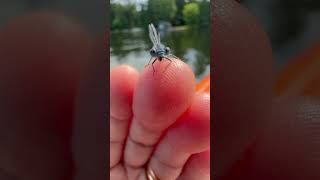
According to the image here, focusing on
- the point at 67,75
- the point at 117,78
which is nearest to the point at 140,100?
the point at 117,78

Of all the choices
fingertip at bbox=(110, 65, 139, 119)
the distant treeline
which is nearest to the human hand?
fingertip at bbox=(110, 65, 139, 119)

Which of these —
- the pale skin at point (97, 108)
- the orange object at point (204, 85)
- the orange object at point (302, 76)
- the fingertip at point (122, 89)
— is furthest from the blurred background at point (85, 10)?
the orange object at point (302, 76)

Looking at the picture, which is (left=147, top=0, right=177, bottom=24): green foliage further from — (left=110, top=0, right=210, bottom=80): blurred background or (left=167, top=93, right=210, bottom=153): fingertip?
(left=167, top=93, right=210, bottom=153): fingertip

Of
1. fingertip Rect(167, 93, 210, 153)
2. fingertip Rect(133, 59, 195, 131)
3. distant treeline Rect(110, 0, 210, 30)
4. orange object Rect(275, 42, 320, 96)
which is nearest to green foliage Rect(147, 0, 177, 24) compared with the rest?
distant treeline Rect(110, 0, 210, 30)

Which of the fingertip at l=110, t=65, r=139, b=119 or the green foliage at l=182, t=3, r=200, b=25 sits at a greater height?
the green foliage at l=182, t=3, r=200, b=25

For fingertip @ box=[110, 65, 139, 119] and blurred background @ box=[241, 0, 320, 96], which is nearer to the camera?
blurred background @ box=[241, 0, 320, 96]

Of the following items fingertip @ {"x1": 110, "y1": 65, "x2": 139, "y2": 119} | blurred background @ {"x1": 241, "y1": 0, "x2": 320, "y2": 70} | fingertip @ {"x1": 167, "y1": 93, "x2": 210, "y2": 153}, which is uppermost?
blurred background @ {"x1": 241, "y1": 0, "x2": 320, "y2": 70}

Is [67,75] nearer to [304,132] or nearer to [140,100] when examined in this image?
[140,100]

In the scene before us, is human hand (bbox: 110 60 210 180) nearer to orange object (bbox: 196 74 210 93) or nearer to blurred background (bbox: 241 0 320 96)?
orange object (bbox: 196 74 210 93)
